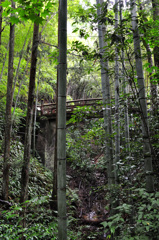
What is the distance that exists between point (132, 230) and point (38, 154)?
8689 mm

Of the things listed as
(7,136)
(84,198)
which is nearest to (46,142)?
(84,198)

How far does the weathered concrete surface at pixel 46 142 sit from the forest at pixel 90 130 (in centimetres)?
5

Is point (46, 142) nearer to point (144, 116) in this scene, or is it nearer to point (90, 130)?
point (90, 130)

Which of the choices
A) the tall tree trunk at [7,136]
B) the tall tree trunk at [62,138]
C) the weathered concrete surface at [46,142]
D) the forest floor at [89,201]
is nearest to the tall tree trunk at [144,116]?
the tall tree trunk at [62,138]

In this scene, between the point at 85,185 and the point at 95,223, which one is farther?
the point at 85,185

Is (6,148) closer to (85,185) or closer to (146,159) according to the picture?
(146,159)

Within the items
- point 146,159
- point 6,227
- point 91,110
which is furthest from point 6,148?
point 146,159

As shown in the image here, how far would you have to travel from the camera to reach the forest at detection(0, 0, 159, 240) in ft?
6.79

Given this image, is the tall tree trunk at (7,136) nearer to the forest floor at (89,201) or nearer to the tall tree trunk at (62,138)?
the forest floor at (89,201)

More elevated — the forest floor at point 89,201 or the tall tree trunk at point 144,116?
the tall tree trunk at point 144,116

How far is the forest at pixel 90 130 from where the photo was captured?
207 cm

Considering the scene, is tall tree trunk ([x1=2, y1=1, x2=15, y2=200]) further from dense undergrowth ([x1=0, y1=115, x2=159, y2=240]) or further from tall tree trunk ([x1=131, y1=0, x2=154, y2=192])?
tall tree trunk ([x1=131, y1=0, x2=154, y2=192])

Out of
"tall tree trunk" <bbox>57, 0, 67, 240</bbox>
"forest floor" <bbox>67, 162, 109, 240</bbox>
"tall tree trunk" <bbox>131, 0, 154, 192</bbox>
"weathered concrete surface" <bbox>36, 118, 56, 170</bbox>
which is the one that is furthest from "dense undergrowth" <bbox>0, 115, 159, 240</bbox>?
"weathered concrete surface" <bbox>36, 118, 56, 170</bbox>

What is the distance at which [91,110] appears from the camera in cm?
309
